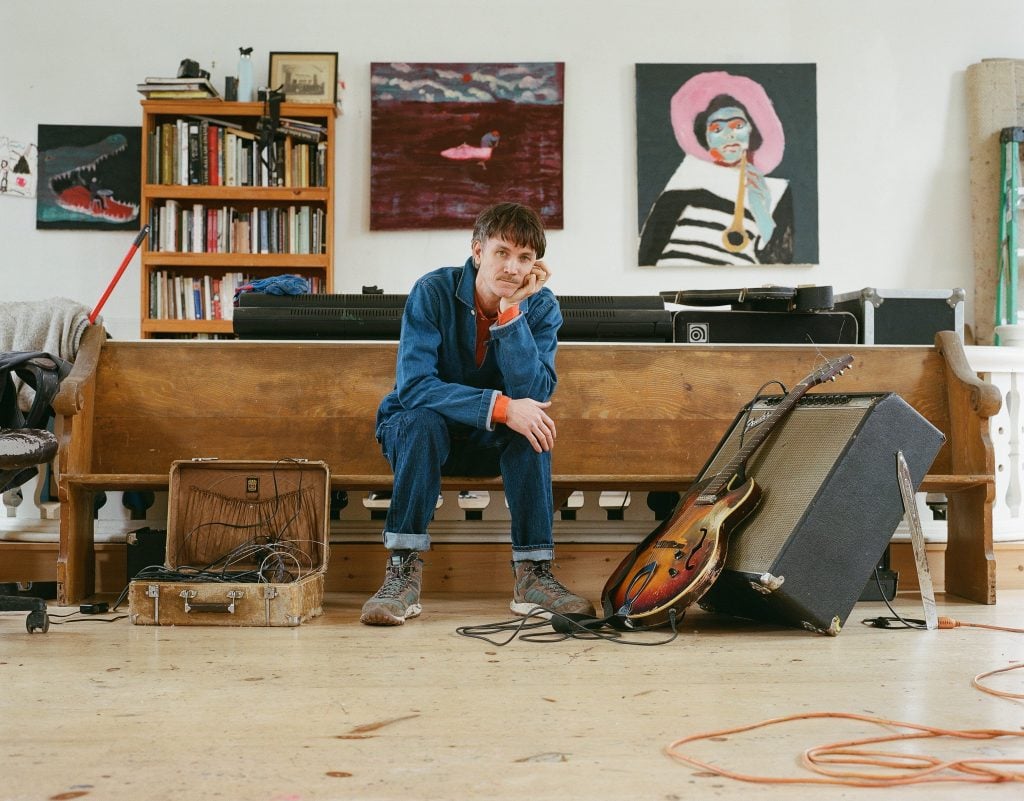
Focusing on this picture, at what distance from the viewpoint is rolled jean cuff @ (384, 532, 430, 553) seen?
93.4 inches

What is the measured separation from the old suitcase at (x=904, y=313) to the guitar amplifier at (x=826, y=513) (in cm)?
83

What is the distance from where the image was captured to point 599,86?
190 inches

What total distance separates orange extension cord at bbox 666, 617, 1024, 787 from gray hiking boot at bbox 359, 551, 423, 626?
41.4 inches

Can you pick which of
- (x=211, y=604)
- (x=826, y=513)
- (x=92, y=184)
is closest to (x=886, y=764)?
(x=826, y=513)

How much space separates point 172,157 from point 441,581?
103 inches

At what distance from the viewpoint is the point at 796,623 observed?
7.13ft

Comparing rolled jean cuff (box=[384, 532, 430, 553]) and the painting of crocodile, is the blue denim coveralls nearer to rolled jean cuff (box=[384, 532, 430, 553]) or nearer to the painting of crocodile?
rolled jean cuff (box=[384, 532, 430, 553])

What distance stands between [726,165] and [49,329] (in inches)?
124

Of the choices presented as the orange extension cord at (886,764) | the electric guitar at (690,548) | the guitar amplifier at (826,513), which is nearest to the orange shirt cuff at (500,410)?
the electric guitar at (690,548)

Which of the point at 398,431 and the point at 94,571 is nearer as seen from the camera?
the point at 398,431

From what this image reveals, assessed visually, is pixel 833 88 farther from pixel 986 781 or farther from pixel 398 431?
pixel 986 781

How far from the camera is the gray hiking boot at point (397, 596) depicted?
7.28 feet

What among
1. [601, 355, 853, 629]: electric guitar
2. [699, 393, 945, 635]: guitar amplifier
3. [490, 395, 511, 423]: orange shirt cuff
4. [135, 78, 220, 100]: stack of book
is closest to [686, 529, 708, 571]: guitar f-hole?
[601, 355, 853, 629]: electric guitar

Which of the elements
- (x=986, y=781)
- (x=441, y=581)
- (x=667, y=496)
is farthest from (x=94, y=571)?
(x=986, y=781)
